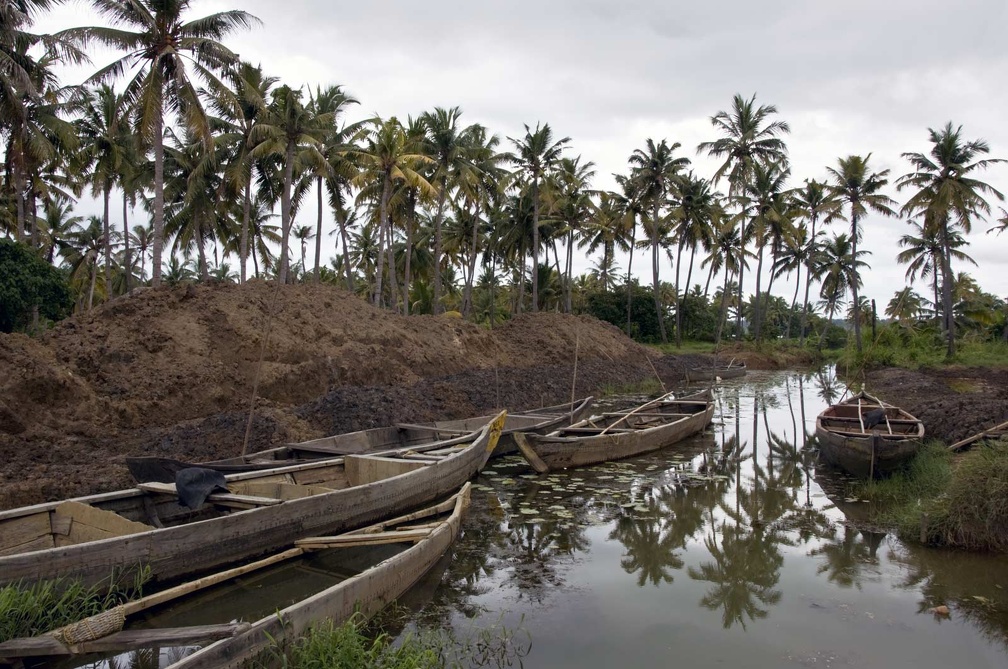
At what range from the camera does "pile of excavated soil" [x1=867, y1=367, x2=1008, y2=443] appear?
1220cm

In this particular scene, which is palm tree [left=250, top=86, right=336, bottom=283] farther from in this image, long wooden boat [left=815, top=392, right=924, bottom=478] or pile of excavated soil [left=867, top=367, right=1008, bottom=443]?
pile of excavated soil [left=867, top=367, right=1008, bottom=443]

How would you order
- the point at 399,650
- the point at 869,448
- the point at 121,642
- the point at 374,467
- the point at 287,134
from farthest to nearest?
1. the point at 287,134
2. the point at 869,448
3. the point at 374,467
4. the point at 399,650
5. the point at 121,642

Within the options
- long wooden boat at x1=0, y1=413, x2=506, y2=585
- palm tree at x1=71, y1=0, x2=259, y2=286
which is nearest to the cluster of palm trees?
palm tree at x1=71, y1=0, x2=259, y2=286

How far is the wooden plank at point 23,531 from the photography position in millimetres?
6250

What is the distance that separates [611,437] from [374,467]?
4977 mm

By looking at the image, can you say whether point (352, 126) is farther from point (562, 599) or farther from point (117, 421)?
point (562, 599)

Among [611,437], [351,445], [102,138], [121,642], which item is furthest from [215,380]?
[102,138]

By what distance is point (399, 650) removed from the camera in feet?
16.1

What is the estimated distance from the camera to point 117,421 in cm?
1296

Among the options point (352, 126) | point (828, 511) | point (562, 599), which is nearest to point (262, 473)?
point (562, 599)

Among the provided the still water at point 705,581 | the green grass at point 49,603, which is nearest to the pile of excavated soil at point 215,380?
the green grass at point 49,603

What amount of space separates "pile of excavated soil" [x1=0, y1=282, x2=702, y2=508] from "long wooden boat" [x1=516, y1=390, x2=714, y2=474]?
13.4ft

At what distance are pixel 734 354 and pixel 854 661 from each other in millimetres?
38149

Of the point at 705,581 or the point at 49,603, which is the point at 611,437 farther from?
the point at 49,603
